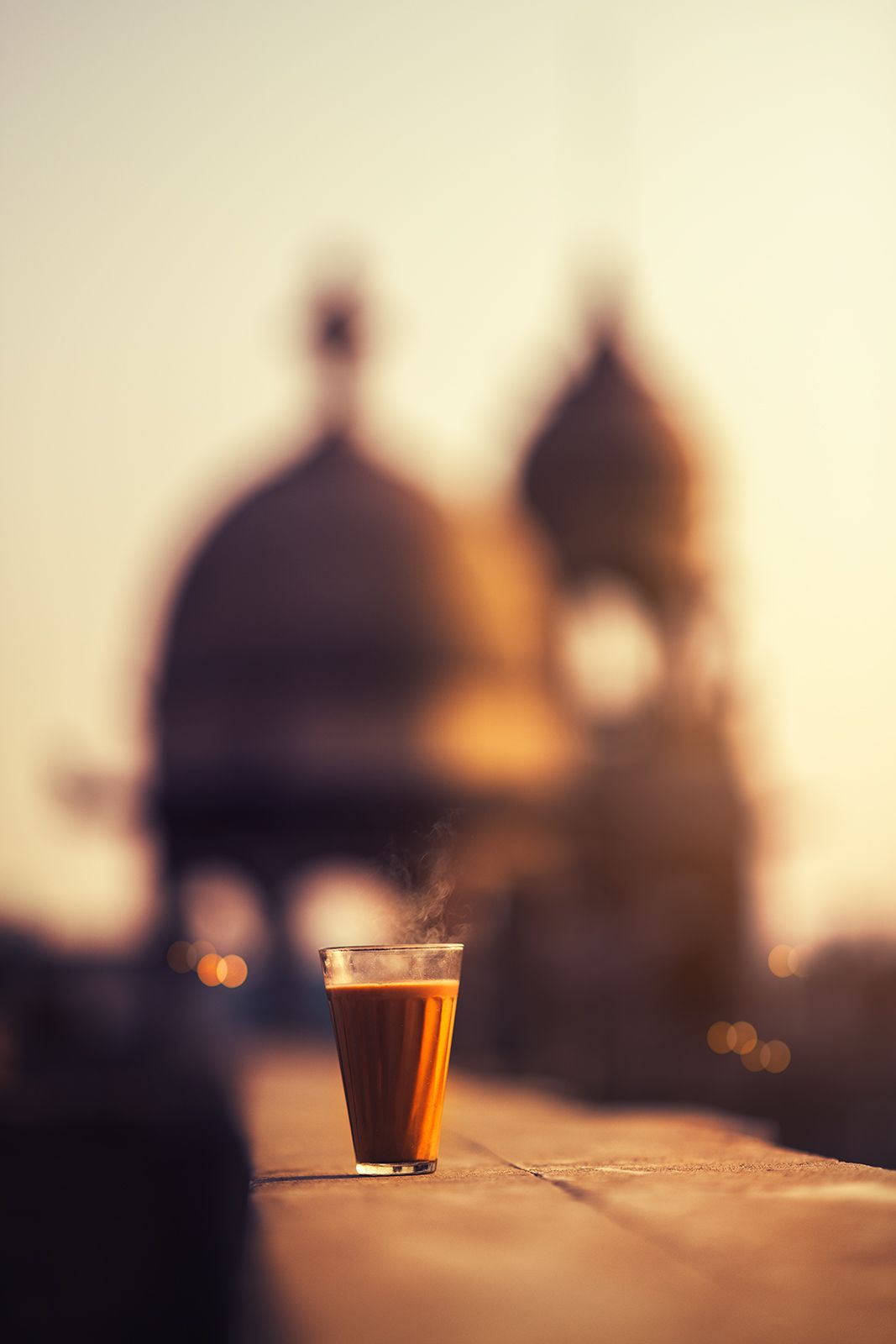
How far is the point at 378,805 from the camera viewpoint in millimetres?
32156

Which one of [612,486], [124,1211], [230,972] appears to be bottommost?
[124,1211]

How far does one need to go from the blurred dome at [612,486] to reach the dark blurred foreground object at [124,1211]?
2052cm

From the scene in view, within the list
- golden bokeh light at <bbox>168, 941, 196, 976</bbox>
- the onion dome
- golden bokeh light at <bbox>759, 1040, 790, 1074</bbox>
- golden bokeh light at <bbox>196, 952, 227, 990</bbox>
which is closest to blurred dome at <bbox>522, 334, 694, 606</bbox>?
the onion dome

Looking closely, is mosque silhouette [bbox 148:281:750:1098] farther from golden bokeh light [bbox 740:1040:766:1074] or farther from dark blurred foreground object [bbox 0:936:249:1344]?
dark blurred foreground object [bbox 0:936:249:1344]

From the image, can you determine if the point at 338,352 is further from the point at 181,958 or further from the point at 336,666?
the point at 181,958

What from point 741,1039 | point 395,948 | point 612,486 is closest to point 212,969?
point 741,1039

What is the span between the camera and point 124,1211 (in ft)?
13.4

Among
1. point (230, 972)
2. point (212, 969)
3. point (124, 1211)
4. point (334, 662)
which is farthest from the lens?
point (334, 662)

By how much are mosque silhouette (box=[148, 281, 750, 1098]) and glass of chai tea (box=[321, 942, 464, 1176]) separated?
23548 millimetres

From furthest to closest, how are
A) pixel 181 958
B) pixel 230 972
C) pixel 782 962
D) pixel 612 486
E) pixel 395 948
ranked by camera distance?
pixel 612 486
pixel 181 958
pixel 230 972
pixel 782 962
pixel 395 948

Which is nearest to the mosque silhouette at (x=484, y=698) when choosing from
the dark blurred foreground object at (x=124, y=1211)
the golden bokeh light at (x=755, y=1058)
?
the golden bokeh light at (x=755, y=1058)

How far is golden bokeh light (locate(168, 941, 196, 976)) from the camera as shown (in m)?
18.3

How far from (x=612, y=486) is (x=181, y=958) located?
447 inches

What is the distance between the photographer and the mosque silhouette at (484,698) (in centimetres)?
2808
